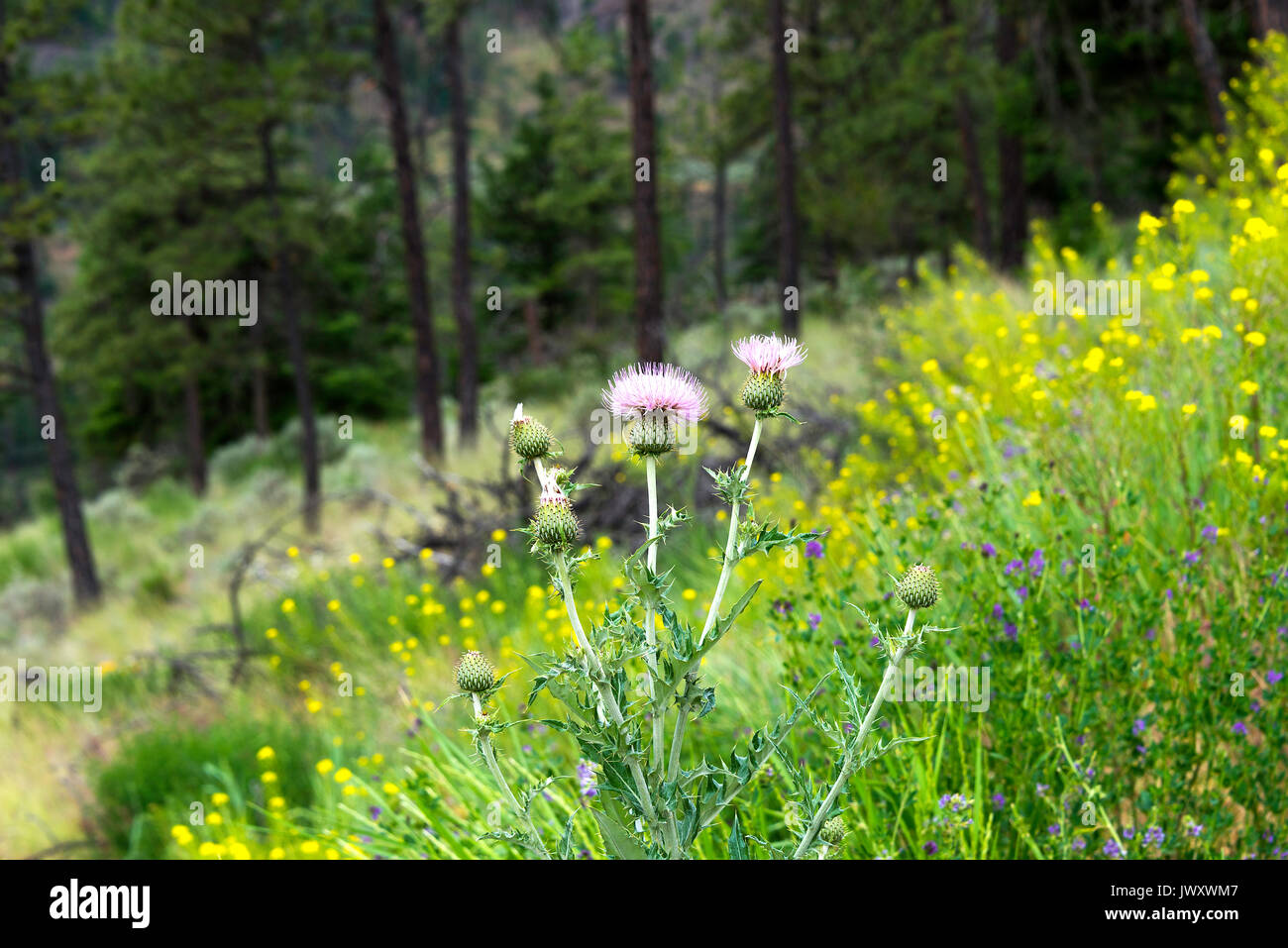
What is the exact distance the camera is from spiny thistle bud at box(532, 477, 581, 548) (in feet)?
5.05

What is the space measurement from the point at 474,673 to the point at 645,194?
9435 mm

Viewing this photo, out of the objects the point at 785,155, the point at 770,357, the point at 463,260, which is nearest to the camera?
the point at 770,357

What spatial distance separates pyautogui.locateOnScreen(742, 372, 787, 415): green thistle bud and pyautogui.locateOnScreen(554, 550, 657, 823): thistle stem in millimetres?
410

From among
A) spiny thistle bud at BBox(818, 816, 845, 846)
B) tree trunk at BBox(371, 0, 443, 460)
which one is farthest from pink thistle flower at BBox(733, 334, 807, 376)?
tree trunk at BBox(371, 0, 443, 460)

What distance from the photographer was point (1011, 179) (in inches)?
616

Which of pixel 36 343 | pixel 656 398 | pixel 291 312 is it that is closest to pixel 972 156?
pixel 291 312

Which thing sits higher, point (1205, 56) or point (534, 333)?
point (1205, 56)

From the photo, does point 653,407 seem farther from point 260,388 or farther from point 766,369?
point 260,388

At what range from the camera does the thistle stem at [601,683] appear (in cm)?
153

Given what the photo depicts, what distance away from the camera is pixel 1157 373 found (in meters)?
4.45

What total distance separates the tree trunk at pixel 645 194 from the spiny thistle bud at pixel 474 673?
8638 millimetres
